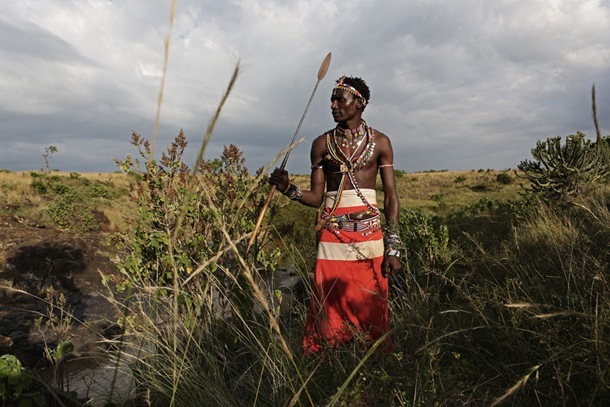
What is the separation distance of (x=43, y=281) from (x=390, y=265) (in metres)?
7.71

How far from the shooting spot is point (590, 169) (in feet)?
36.4

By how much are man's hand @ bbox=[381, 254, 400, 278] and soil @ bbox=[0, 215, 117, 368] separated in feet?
14.3

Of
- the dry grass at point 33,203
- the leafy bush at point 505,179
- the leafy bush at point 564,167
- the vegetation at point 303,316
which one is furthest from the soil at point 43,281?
the leafy bush at point 505,179

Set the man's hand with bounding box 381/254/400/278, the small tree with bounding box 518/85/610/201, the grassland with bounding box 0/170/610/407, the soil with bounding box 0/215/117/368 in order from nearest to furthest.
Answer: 1. the grassland with bounding box 0/170/610/407
2. the man's hand with bounding box 381/254/400/278
3. the soil with bounding box 0/215/117/368
4. the small tree with bounding box 518/85/610/201

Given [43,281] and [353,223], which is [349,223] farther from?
[43,281]

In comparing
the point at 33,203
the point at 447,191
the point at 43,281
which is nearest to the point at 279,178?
the point at 43,281

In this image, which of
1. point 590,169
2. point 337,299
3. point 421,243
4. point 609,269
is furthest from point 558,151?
point 337,299

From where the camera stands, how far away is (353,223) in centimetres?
314

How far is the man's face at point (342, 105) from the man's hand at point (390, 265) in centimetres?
110

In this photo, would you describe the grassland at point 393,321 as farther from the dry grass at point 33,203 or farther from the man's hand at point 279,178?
the dry grass at point 33,203

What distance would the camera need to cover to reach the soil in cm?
566

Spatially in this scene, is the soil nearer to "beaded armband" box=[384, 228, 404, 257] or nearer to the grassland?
the grassland

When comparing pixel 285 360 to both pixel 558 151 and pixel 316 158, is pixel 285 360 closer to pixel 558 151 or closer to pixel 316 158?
pixel 316 158

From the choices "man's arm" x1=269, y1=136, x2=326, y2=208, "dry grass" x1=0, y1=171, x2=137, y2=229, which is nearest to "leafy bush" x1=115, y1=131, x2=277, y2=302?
"man's arm" x1=269, y1=136, x2=326, y2=208
